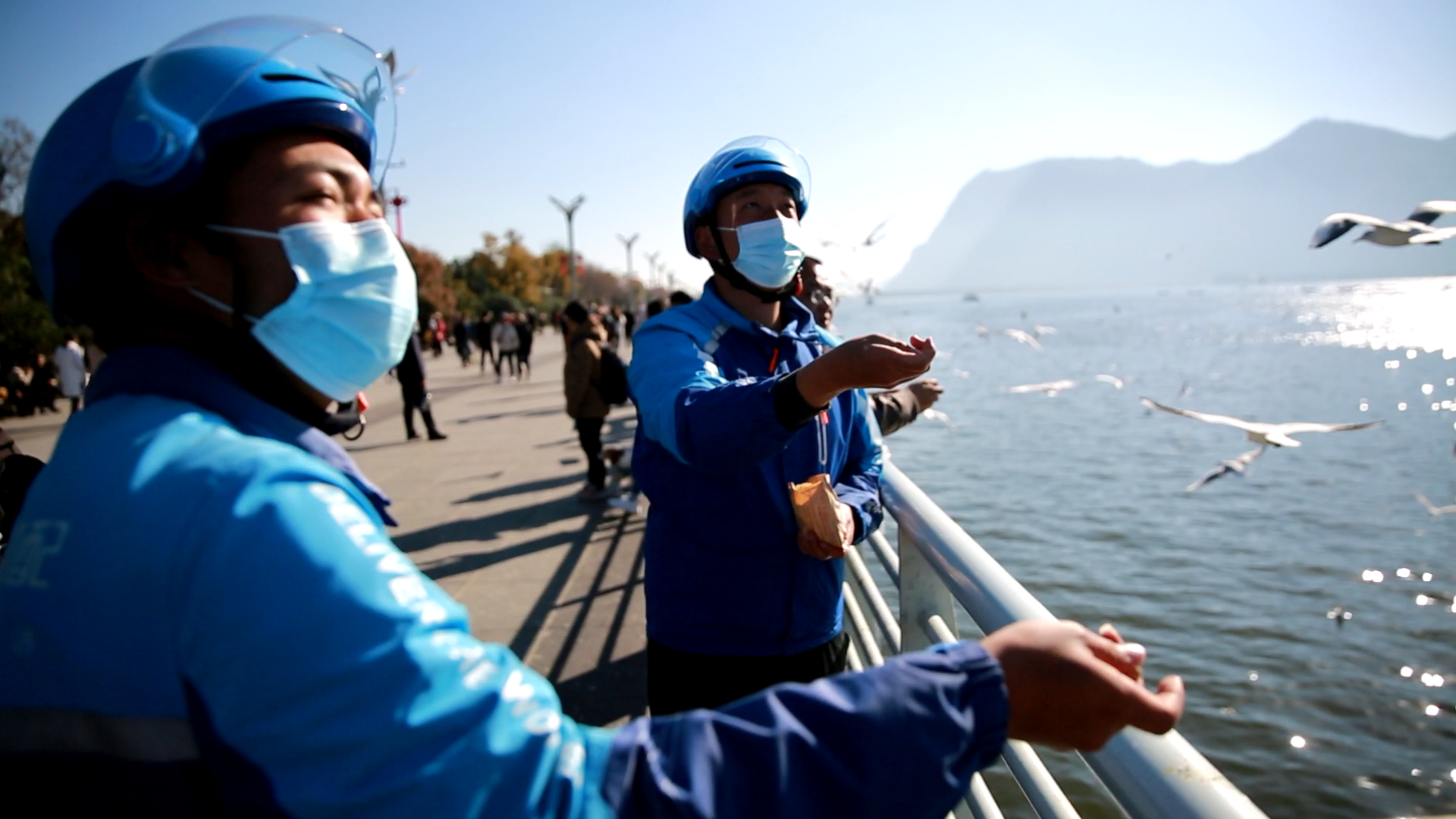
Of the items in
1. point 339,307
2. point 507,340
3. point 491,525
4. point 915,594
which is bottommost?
point 491,525

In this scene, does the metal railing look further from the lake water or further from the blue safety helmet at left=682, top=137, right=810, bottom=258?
the lake water

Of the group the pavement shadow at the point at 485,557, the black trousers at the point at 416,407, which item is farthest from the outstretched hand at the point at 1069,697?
the black trousers at the point at 416,407

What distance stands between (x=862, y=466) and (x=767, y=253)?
0.64 m

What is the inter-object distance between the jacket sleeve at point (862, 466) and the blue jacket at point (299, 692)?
1.46 m

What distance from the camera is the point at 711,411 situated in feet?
5.84

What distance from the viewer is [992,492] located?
13453 mm

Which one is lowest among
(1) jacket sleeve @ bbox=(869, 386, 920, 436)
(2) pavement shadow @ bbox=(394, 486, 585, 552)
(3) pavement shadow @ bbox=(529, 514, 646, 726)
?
(2) pavement shadow @ bbox=(394, 486, 585, 552)

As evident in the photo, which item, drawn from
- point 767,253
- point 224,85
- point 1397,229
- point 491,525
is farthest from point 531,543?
point 224,85

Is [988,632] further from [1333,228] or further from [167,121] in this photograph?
[1333,228]

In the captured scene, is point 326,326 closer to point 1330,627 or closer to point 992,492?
point 1330,627

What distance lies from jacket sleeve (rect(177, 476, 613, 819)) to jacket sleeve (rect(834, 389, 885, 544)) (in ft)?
5.35

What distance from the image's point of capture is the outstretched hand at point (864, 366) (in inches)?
62.1

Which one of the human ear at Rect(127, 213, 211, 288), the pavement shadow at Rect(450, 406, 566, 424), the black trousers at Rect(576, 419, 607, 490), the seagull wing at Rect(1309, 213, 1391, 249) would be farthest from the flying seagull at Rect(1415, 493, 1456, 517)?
the pavement shadow at Rect(450, 406, 566, 424)

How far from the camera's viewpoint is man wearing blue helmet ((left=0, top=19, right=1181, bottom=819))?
0.71 metres
